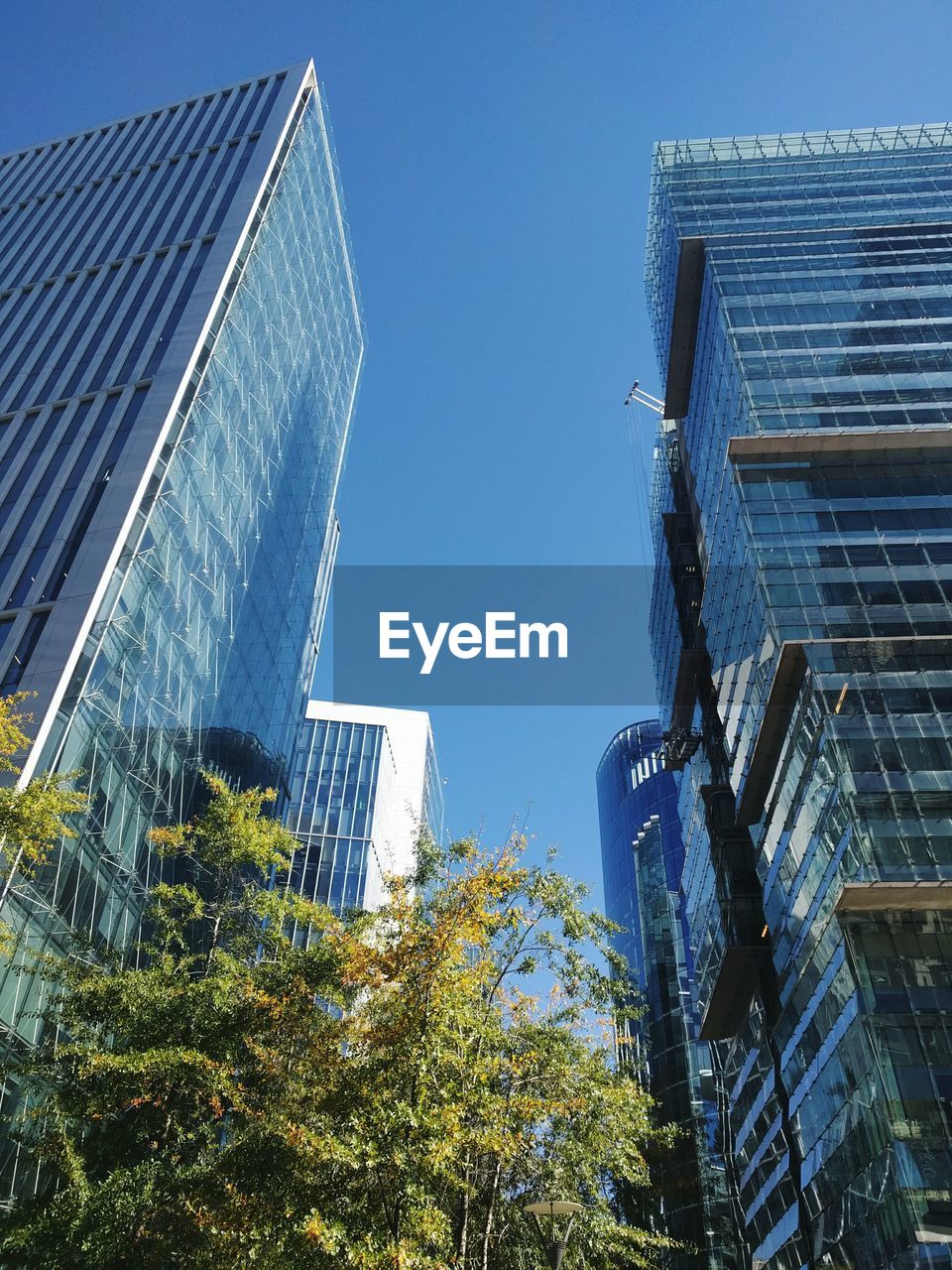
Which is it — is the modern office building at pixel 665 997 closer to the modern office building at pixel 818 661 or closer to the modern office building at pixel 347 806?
the modern office building at pixel 818 661

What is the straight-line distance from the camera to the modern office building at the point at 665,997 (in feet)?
156

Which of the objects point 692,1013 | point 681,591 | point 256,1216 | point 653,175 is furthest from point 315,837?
point 256,1216

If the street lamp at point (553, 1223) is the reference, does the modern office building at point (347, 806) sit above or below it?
above

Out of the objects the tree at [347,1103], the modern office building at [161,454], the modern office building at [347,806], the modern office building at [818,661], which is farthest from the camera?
the modern office building at [347,806]

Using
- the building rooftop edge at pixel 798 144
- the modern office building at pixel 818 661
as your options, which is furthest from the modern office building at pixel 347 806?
the building rooftop edge at pixel 798 144

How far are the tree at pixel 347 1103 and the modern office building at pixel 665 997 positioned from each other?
4240mm

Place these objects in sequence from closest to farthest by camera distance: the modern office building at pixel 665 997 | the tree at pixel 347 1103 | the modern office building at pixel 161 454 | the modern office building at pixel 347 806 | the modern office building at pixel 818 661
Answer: the tree at pixel 347 1103, the modern office building at pixel 818 661, the modern office building at pixel 161 454, the modern office building at pixel 665 997, the modern office building at pixel 347 806

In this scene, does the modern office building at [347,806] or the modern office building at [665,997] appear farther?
the modern office building at [347,806]

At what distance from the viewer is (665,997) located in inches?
2403

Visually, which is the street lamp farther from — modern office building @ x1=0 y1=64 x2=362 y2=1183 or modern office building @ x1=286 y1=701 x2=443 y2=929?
modern office building @ x1=286 y1=701 x2=443 y2=929

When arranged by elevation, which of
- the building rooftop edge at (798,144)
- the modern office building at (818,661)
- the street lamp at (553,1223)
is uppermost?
the building rooftop edge at (798,144)

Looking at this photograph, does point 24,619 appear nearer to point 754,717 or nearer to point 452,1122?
point 452,1122

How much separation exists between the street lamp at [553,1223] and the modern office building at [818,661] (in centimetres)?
1019

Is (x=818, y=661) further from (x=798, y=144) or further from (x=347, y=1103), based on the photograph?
(x=798, y=144)
